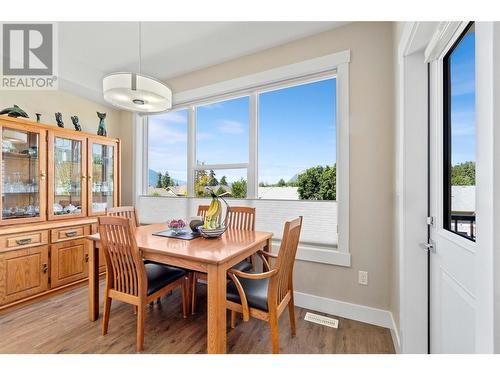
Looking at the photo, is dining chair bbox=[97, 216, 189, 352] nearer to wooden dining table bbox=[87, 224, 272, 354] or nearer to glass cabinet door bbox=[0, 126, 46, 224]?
wooden dining table bbox=[87, 224, 272, 354]

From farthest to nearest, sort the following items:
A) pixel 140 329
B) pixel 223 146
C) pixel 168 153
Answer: pixel 168 153 < pixel 223 146 < pixel 140 329

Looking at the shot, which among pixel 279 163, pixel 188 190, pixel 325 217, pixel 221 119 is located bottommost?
pixel 325 217

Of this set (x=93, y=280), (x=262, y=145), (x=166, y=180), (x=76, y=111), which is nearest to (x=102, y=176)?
(x=166, y=180)

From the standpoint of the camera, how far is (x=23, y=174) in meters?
2.55

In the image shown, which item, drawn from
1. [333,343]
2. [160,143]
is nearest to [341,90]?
[333,343]

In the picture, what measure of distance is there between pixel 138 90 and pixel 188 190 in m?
1.67

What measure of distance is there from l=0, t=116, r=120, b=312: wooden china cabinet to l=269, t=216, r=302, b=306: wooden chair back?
2.56m

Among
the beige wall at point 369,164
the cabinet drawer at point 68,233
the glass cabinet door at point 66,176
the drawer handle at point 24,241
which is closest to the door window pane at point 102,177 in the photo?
the glass cabinet door at point 66,176

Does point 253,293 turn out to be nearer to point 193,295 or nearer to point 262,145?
point 193,295

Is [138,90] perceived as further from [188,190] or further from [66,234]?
[66,234]

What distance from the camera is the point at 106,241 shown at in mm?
1789

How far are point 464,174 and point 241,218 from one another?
1813 mm

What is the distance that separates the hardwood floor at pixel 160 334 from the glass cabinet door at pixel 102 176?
1387 millimetres
